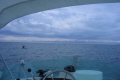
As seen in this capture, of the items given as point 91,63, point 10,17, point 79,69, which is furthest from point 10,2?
point 91,63

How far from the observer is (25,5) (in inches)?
A: 96.8

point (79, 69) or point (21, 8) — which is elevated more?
point (21, 8)

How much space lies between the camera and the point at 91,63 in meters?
4.96

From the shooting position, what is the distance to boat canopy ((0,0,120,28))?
226 cm

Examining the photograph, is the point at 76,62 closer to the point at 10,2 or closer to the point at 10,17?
the point at 10,17

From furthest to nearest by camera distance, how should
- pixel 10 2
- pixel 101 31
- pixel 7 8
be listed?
pixel 101 31, pixel 7 8, pixel 10 2

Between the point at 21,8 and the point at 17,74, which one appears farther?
the point at 17,74

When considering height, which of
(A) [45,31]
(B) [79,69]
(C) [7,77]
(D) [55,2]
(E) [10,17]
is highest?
(A) [45,31]

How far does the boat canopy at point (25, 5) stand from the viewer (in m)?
2.26

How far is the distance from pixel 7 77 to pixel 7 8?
2734 mm

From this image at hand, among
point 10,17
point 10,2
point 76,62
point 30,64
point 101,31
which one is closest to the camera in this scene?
point 10,2

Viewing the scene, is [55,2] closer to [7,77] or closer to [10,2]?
[10,2]

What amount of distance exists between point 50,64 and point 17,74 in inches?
47.0

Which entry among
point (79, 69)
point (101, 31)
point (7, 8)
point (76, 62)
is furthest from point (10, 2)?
point (101, 31)
